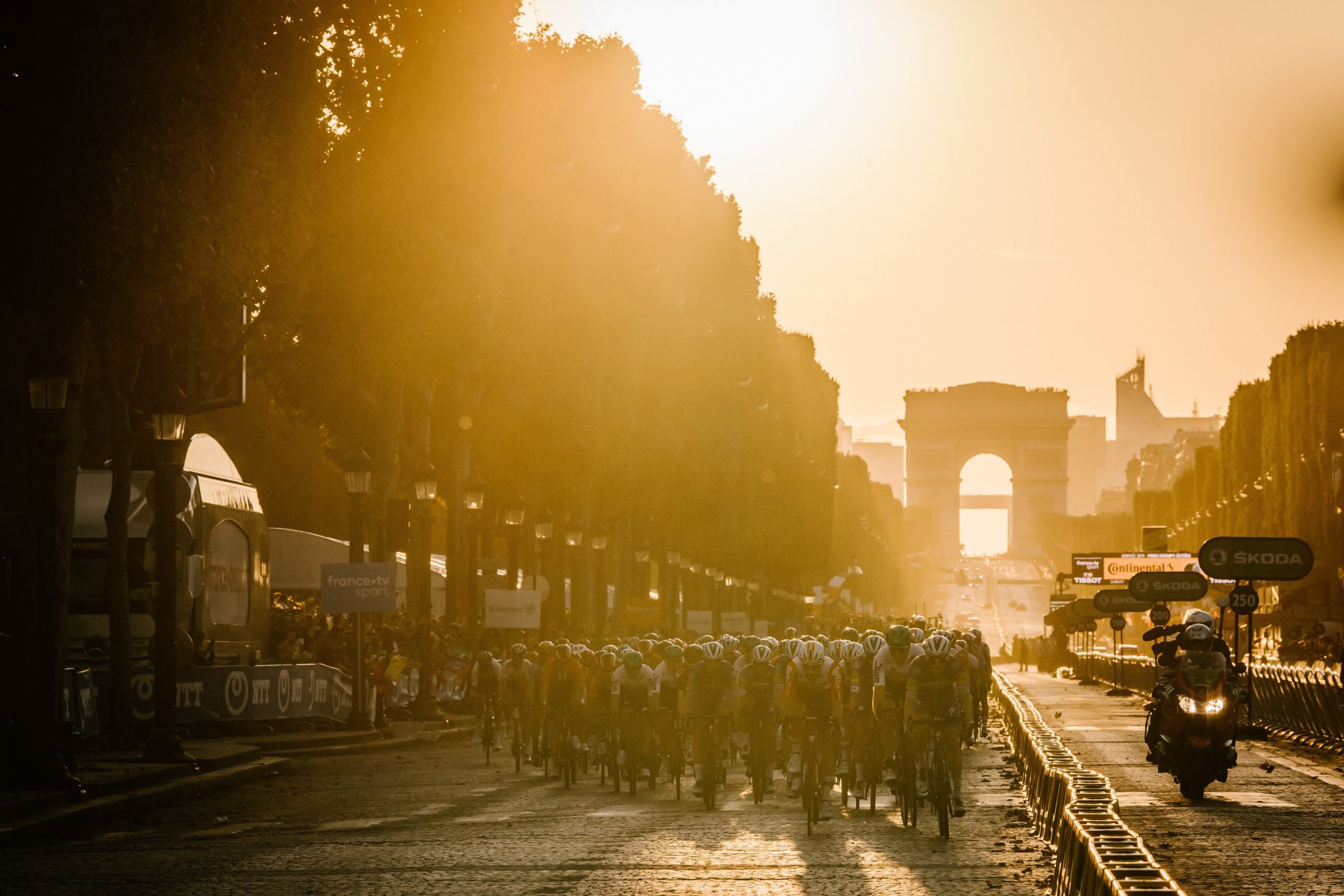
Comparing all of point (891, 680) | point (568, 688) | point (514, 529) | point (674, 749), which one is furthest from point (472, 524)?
point (891, 680)

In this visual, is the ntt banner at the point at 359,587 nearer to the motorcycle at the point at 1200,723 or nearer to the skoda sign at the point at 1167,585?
the skoda sign at the point at 1167,585

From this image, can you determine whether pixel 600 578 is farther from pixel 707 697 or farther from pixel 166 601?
pixel 707 697

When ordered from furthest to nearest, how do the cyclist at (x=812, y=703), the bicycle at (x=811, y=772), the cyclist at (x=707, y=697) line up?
1. the cyclist at (x=707, y=697)
2. the cyclist at (x=812, y=703)
3. the bicycle at (x=811, y=772)

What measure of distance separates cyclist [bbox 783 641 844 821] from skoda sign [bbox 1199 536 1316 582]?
9.63m

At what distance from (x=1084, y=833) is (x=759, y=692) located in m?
10.8

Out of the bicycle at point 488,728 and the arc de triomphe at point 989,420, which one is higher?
the arc de triomphe at point 989,420

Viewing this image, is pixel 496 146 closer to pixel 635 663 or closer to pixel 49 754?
pixel 635 663

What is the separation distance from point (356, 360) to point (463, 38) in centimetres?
527

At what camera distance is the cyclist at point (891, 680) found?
17594 mm

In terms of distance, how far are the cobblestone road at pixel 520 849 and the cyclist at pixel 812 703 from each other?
47 cm

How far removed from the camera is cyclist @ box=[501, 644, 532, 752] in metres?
24.8

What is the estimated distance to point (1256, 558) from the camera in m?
27.0

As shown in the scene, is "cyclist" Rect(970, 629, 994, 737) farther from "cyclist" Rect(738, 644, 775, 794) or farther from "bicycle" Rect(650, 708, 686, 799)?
"cyclist" Rect(738, 644, 775, 794)

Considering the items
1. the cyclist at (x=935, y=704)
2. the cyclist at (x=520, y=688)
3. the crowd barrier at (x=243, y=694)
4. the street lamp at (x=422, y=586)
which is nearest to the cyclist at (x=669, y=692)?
the cyclist at (x=520, y=688)
